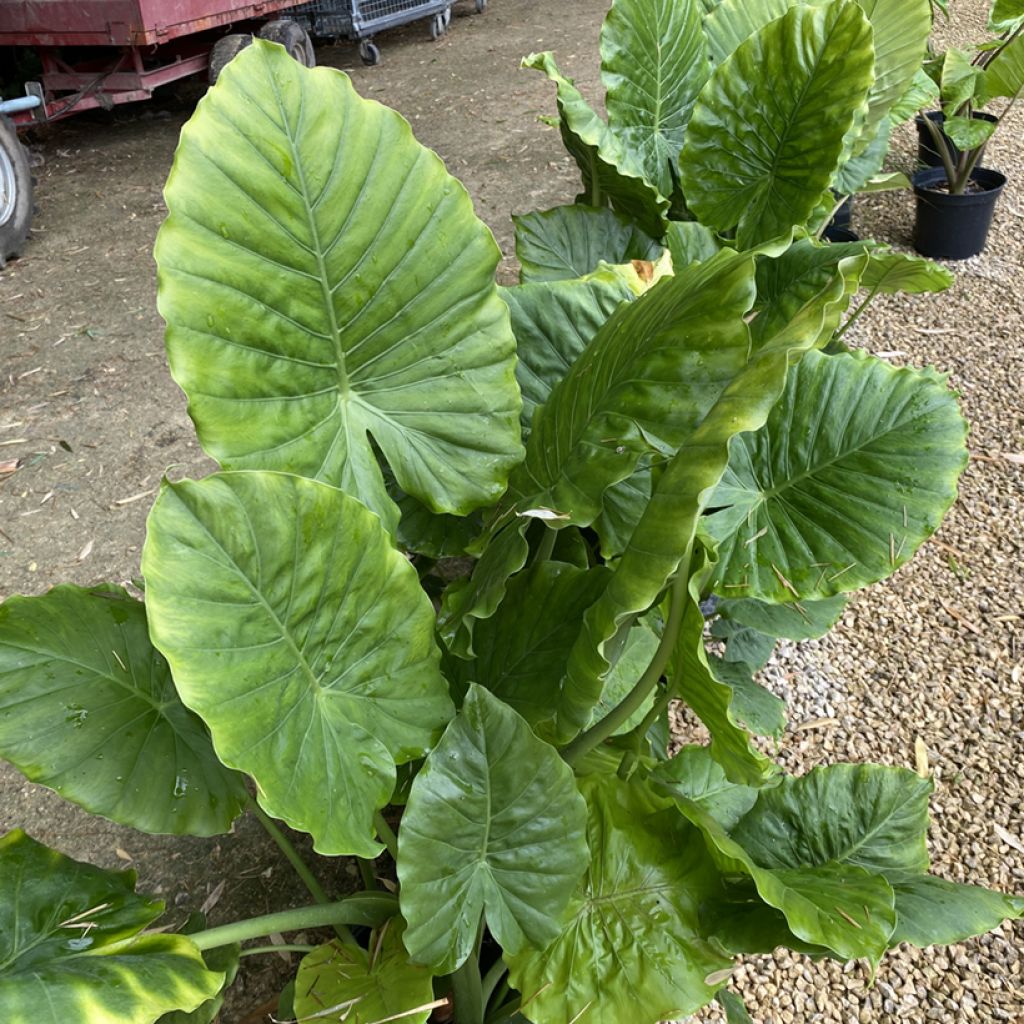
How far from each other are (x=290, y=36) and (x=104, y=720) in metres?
4.43

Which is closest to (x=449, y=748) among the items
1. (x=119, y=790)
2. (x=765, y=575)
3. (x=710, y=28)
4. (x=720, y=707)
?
(x=720, y=707)

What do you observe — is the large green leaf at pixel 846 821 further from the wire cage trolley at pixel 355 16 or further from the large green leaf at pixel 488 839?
the wire cage trolley at pixel 355 16

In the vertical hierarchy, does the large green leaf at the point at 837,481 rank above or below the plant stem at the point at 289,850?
above

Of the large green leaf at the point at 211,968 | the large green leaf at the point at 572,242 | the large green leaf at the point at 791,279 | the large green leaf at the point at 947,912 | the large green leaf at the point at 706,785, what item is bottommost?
the large green leaf at the point at 706,785

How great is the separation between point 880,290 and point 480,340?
107 cm

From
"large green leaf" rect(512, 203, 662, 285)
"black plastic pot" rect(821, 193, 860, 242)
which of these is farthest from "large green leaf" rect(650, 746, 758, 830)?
"black plastic pot" rect(821, 193, 860, 242)

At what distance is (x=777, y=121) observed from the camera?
5.18 feet

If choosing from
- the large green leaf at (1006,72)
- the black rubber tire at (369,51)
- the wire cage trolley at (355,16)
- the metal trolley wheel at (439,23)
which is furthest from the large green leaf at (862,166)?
the metal trolley wheel at (439,23)

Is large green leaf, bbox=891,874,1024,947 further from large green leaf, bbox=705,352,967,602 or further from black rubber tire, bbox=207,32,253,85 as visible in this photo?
black rubber tire, bbox=207,32,253,85

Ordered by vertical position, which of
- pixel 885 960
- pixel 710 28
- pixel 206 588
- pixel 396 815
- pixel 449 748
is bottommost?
pixel 885 960

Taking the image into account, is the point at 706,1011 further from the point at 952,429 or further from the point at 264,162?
the point at 264,162

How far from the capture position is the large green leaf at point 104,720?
1021mm

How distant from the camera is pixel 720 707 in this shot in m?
0.97

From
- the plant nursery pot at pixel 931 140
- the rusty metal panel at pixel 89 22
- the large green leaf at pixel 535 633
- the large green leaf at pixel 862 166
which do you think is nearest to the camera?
the large green leaf at pixel 535 633
